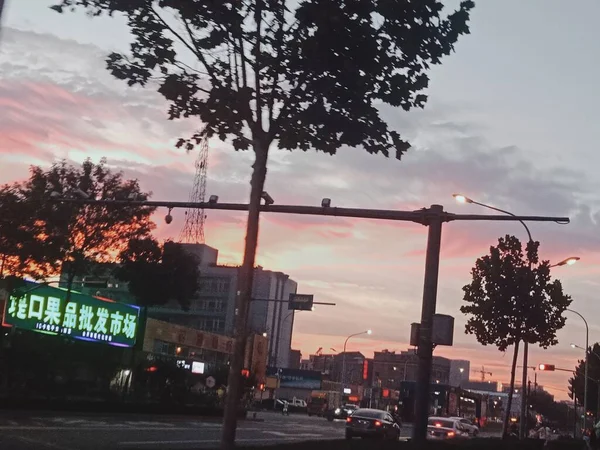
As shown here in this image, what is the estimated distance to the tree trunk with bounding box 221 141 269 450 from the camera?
11367mm

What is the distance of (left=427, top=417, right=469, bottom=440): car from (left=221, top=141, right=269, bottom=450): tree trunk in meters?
26.6

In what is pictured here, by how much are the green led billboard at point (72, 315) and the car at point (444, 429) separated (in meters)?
20.5

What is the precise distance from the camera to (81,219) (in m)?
36.5

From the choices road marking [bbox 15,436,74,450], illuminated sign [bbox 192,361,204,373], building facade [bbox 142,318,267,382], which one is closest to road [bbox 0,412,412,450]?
road marking [bbox 15,436,74,450]

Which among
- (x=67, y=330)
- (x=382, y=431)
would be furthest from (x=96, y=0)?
(x=67, y=330)

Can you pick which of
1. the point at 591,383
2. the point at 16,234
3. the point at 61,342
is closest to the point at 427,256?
the point at 16,234

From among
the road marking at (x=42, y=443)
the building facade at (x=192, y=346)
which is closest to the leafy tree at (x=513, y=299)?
the road marking at (x=42, y=443)

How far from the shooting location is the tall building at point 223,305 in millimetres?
103750

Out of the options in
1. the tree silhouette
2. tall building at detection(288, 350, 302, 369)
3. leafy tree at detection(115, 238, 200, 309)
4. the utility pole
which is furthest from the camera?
tall building at detection(288, 350, 302, 369)

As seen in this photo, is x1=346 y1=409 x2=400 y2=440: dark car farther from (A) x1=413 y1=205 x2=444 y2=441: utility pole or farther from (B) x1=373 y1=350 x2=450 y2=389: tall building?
(B) x1=373 y1=350 x2=450 y2=389: tall building

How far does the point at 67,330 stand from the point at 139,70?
3577cm

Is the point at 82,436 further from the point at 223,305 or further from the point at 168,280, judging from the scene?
the point at 223,305

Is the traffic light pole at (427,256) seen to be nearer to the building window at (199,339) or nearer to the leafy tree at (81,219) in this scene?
the leafy tree at (81,219)

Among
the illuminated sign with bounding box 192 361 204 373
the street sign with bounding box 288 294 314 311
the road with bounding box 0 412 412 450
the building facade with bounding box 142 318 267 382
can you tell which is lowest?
Result: the road with bounding box 0 412 412 450
